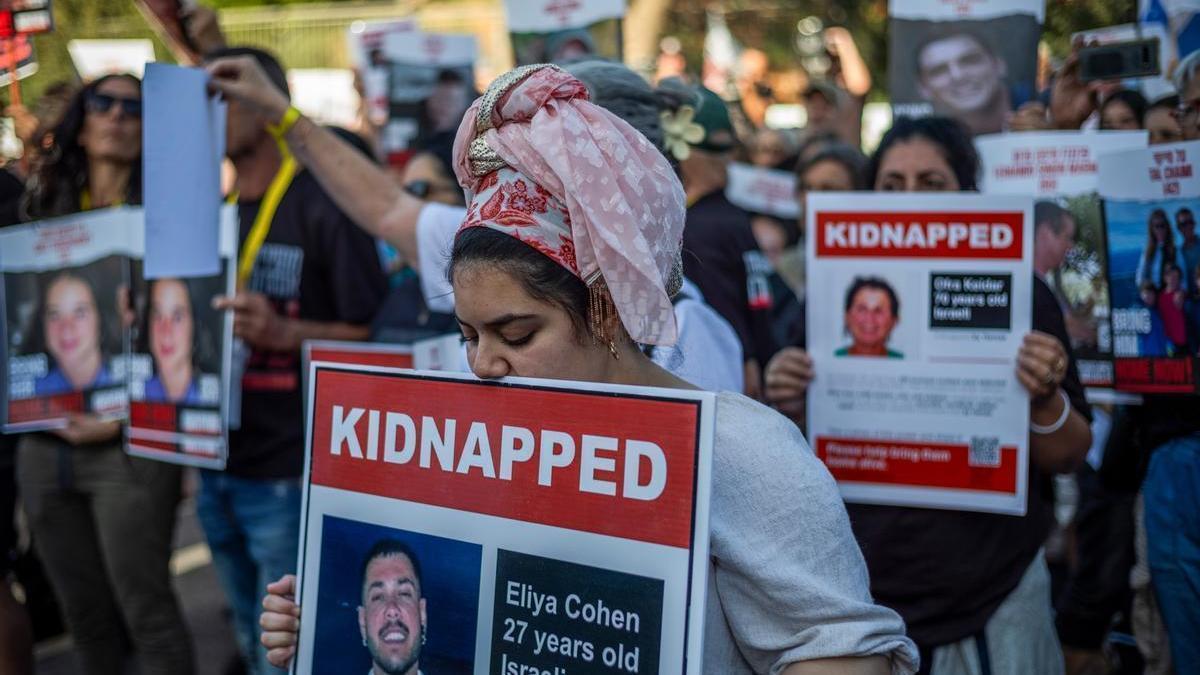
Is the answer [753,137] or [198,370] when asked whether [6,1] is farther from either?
A: [753,137]

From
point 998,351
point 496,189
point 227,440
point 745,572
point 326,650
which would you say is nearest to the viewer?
point 745,572

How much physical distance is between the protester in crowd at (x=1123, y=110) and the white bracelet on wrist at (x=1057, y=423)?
178 cm

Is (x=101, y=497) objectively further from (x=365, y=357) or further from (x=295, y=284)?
(x=365, y=357)

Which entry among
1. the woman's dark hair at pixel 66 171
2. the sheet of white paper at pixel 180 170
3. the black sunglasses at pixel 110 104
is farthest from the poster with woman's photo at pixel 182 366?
the black sunglasses at pixel 110 104

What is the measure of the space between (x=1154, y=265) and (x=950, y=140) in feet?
1.88

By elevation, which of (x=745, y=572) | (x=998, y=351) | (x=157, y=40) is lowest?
(x=745, y=572)

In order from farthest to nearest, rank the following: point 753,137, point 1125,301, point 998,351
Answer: point 753,137, point 1125,301, point 998,351

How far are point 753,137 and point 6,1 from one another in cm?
536

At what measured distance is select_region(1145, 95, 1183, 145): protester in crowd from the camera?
10.8 feet

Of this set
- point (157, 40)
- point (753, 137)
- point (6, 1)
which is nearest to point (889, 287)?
point (6, 1)

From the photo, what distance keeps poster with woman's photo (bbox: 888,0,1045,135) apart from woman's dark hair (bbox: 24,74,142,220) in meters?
2.80

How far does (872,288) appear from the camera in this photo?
2.79 meters

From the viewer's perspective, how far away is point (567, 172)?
1563mm

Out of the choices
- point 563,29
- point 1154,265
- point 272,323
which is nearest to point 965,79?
point 563,29
